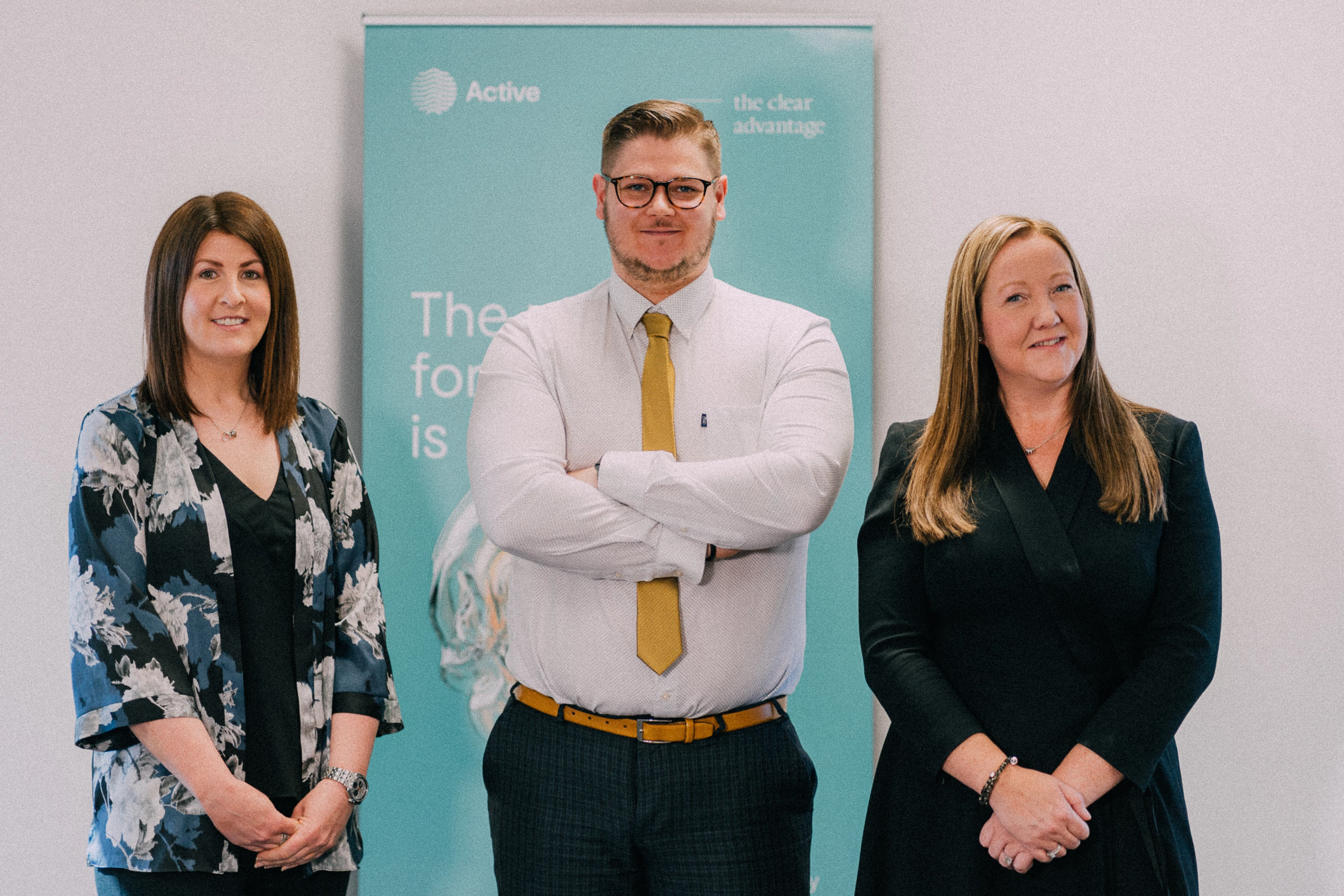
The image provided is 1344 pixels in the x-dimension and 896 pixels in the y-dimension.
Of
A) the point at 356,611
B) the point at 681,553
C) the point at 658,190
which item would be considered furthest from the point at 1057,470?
the point at 356,611

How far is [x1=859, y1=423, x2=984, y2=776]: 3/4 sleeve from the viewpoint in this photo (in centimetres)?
185

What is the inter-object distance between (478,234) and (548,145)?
12.7 inches

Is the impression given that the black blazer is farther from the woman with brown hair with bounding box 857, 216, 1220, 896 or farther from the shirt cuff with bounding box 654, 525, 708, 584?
the shirt cuff with bounding box 654, 525, 708, 584

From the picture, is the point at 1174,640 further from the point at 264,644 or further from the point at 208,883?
the point at 208,883

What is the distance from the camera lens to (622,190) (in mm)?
2193

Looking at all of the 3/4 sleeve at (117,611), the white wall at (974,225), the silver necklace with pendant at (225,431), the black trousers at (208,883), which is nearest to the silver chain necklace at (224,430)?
the silver necklace with pendant at (225,431)

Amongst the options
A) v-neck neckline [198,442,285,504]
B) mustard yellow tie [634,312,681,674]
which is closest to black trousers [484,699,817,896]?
mustard yellow tie [634,312,681,674]

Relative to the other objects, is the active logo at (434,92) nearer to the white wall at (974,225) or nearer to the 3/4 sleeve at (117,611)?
the white wall at (974,225)

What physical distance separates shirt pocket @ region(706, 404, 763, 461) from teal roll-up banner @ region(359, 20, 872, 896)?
89 centimetres

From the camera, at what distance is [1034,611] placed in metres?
1.86

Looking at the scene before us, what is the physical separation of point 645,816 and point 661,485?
62cm

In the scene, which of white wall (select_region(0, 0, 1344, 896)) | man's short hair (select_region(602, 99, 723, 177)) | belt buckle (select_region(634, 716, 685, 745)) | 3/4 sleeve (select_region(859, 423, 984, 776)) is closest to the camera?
3/4 sleeve (select_region(859, 423, 984, 776))

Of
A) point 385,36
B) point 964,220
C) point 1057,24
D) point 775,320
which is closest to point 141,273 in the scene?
point 385,36

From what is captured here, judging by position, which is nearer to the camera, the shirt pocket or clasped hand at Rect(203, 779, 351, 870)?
clasped hand at Rect(203, 779, 351, 870)
